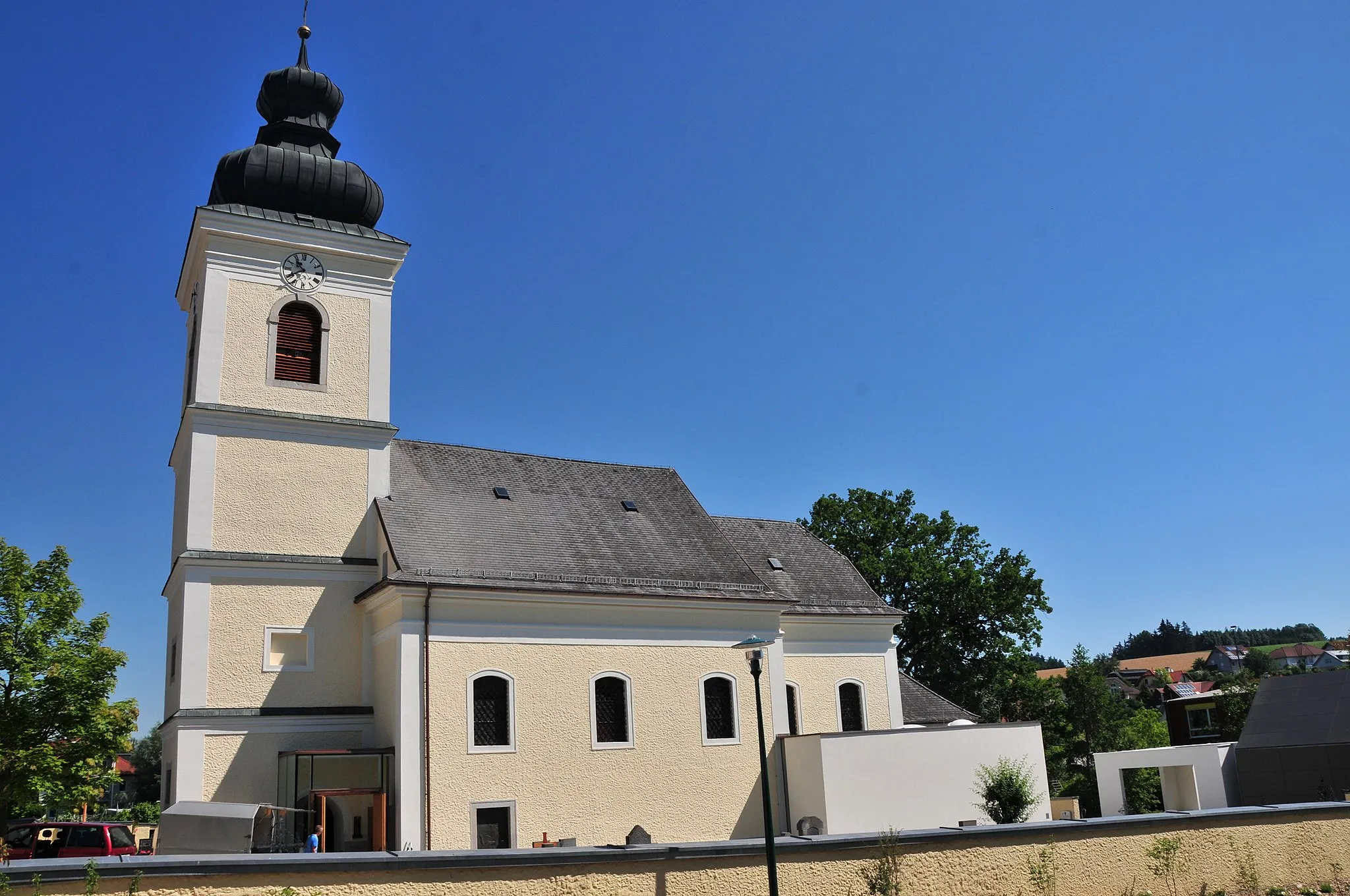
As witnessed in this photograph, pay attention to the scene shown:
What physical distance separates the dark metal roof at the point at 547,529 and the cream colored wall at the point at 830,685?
128 inches

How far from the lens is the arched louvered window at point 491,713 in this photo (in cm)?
2019

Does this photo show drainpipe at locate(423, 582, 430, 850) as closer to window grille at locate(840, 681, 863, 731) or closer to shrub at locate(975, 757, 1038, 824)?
shrub at locate(975, 757, 1038, 824)

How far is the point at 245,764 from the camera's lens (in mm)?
19672

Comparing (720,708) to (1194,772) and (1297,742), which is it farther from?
(1297,742)

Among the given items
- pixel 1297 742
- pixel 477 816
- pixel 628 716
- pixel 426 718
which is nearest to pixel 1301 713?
pixel 1297 742

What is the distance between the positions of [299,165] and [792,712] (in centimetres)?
1798

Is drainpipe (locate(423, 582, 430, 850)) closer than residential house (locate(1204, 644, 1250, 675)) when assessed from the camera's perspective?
Yes

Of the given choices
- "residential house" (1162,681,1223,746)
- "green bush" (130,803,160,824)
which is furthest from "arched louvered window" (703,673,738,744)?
"residential house" (1162,681,1223,746)

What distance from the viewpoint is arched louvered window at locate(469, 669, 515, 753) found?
66.2ft

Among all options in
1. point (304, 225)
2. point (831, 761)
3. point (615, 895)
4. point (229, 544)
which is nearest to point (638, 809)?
point (831, 761)

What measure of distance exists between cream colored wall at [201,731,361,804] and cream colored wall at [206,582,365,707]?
2.30 ft

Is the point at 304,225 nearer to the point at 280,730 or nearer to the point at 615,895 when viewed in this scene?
the point at 280,730

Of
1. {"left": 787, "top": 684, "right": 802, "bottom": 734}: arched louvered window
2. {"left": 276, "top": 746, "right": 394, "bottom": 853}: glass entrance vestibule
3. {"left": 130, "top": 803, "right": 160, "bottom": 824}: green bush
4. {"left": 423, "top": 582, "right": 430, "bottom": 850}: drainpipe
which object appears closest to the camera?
{"left": 423, "top": 582, "right": 430, "bottom": 850}: drainpipe

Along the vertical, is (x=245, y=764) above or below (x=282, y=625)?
below
